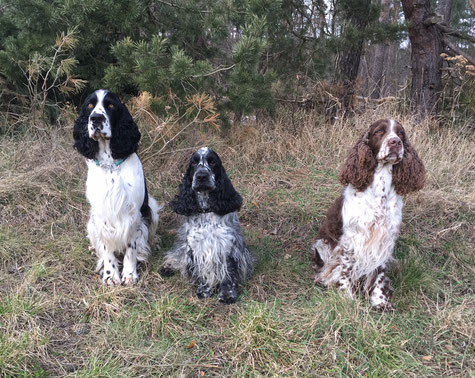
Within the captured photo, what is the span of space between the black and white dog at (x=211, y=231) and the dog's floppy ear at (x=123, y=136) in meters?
0.49

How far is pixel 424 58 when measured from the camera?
6.12 metres

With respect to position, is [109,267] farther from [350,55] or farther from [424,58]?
[424,58]

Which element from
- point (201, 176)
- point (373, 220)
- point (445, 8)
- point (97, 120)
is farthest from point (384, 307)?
point (445, 8)

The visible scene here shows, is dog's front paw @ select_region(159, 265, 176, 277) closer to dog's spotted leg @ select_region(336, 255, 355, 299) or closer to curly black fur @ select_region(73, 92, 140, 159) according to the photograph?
curly black fur @ select_region(73, 92, 140, 159)

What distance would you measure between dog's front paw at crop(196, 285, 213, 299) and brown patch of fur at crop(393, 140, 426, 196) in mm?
1637

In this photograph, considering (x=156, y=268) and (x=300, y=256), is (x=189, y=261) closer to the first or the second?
(x=156, y=268)

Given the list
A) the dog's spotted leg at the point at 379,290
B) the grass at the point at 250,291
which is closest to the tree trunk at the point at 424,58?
the grass at the point at 250,291

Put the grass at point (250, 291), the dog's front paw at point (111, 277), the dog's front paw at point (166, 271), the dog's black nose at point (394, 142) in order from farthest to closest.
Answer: the dog's front paw at point (166, 271) → the dog's front paw at point (111, 277) → the dog's black nose at point (394, 142) → the grass at point (250, 291)

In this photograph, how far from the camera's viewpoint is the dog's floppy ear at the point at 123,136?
308 centimetres

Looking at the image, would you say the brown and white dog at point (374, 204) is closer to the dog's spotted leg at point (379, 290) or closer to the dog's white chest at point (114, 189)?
the dog's spotted leg at point (379, 290)

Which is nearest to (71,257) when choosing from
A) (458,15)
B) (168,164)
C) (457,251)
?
(168,164)

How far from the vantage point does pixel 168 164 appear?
207 inches

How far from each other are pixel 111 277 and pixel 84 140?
1134mm

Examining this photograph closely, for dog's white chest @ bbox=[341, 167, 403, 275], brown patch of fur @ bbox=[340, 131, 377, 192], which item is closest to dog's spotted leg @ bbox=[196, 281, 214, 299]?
A: dog's white chest @ bbox=[341, 167, 403, 275]
